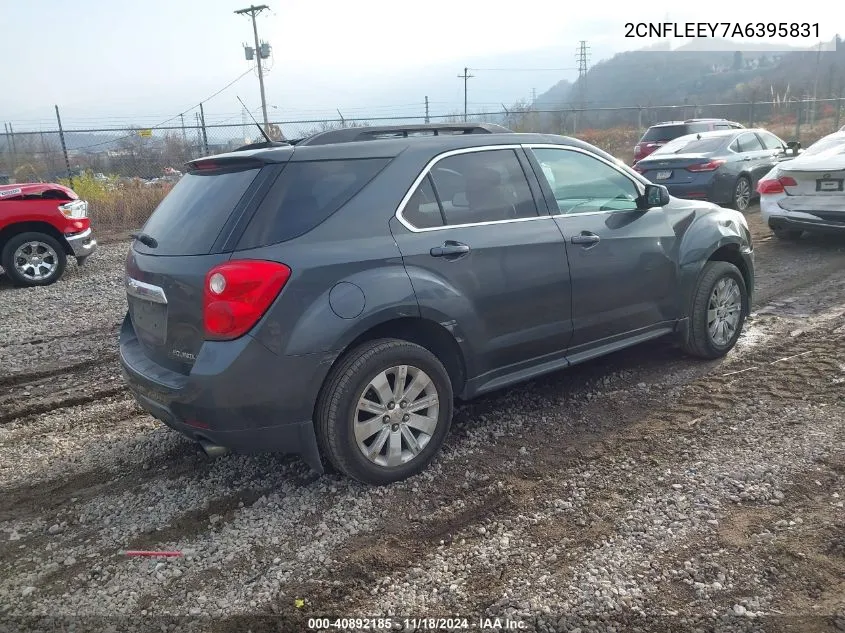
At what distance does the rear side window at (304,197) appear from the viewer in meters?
3.40

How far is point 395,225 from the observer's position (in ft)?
12.1

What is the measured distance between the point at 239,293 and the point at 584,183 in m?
2.48

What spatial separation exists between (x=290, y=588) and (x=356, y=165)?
2.06 m

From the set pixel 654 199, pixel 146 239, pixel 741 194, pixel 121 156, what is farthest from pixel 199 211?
pixel 121 156

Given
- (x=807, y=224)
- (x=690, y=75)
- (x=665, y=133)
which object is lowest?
(x=807, y=224)

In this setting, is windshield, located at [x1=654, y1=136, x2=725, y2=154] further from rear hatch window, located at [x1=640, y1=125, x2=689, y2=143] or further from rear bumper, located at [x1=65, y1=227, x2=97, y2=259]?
rear bumper, located at [x1=65, y1=227, x2=97, y2=259]

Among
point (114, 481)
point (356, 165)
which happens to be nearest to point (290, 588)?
point (114, 481)

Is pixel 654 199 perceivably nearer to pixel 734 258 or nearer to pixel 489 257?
pixel 734 258

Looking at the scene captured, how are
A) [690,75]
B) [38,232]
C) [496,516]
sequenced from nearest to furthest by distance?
[496,516] < [38,232] < [690,75]

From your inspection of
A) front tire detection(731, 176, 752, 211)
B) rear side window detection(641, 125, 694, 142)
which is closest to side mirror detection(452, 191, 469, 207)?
front tire detection(731, 176, 752, 211)

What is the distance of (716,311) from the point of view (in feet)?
17.3

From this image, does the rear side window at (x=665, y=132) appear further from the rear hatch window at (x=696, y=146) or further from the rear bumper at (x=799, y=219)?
the rear bumper at (x=799, y=219)

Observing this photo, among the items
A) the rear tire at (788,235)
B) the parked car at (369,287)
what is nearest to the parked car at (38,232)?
the parked car at (369,287)

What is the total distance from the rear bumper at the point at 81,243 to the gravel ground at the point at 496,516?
4773 mm
